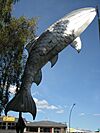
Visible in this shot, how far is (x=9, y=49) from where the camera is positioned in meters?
20.8

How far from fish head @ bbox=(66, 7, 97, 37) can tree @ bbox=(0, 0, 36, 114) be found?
7.60 meters

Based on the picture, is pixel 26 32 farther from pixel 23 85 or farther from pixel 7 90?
pixel 23 85

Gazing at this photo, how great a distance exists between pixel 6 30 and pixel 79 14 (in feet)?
26.3

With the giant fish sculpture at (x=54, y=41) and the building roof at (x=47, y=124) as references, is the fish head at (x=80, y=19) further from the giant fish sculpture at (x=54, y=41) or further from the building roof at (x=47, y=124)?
the building roof at (x=47, y=124)

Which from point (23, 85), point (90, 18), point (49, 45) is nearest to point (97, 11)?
point (90, 18)

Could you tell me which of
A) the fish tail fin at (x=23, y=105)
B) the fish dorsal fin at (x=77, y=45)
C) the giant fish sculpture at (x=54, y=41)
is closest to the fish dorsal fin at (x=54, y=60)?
the giant fish sculpture at (x=54, y=41)

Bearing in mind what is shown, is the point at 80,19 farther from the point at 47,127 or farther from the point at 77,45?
the point at 47,127

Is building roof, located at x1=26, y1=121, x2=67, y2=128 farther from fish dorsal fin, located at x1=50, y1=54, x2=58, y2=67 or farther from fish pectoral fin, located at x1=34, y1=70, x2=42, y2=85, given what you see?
fish pectoral fin, located at x1=34, y1=70, x2=42, y2=85

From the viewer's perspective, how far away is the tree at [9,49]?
67.4 feet

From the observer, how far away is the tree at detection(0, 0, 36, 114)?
2055cm

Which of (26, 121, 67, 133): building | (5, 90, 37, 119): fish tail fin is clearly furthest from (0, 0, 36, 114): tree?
(26, 121, 67, 133): building

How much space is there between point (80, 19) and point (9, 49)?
26.8 feet

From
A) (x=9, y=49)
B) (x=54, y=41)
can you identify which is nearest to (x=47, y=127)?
(x=9, y=49)

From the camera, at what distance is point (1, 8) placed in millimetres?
20906
